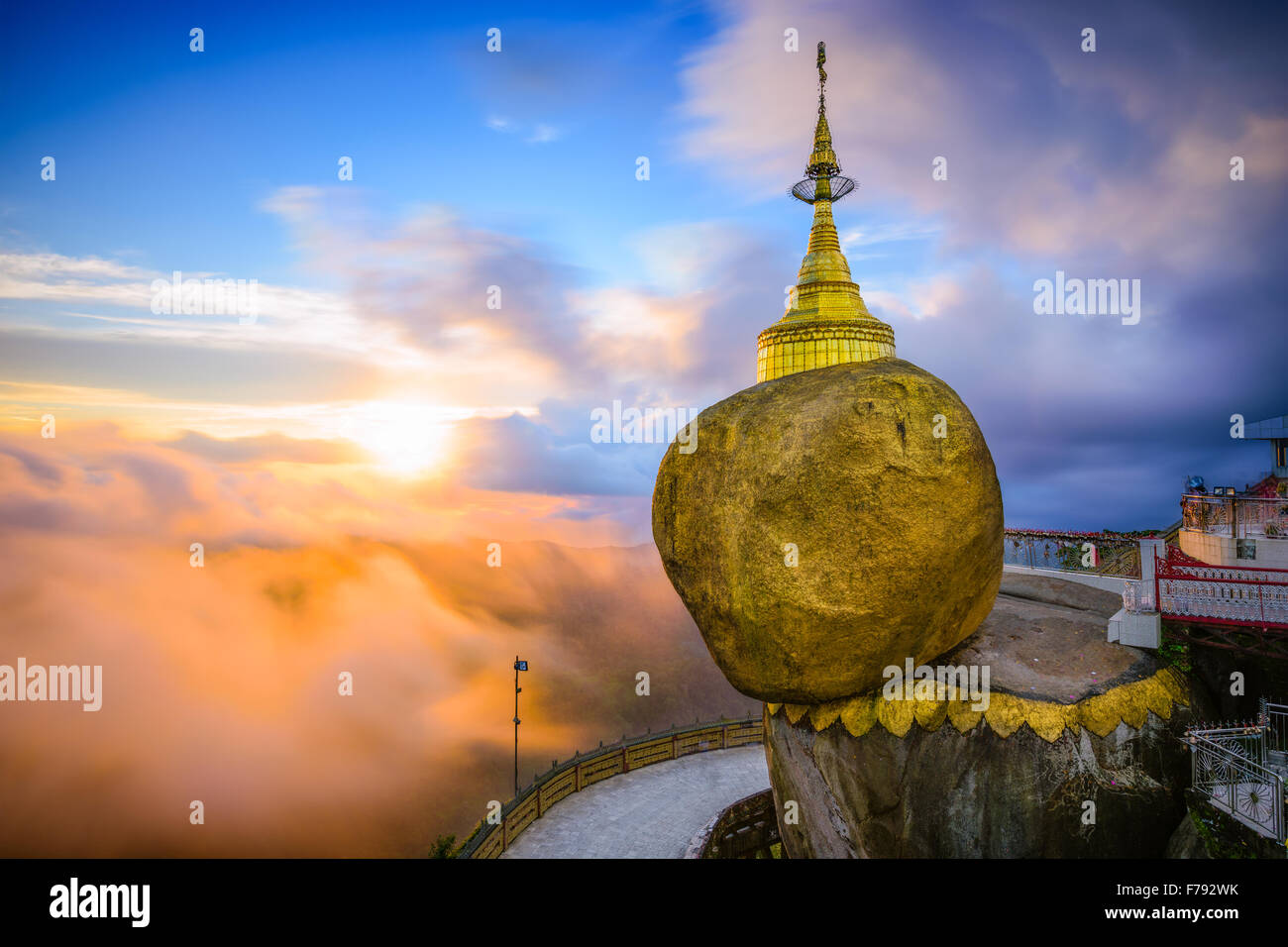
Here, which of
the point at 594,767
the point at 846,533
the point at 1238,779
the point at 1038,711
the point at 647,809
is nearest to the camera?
the point at 1238,779

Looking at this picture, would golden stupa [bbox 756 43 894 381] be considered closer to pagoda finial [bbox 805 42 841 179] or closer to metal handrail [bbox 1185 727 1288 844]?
Answer: pagoda finial [bbox 805 42 841 179]

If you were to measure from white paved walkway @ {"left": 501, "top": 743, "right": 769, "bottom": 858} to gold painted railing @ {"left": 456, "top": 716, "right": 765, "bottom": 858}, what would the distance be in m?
0.28

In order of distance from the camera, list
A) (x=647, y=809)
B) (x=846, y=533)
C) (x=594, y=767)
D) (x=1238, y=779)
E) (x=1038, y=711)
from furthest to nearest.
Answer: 1. (x=594, y=767)
2. (x=647, y=809)
3. (x=1038, y=711)
4. (x=846, y=533)
5. (x=1238, y=779)

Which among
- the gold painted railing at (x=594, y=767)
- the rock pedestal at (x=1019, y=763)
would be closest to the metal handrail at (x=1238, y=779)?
the rock pedestal at (x=1019, y=763)

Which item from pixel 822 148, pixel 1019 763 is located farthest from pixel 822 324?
pixel 1019 763

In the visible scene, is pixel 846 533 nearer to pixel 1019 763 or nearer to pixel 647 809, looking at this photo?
pixel 1019 763

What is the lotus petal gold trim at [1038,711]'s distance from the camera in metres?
12.2

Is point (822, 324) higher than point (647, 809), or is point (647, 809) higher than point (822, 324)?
point (822, 324)

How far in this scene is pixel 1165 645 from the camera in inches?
526

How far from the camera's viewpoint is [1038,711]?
12.3m

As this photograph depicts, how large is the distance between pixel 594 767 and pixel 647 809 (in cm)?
281

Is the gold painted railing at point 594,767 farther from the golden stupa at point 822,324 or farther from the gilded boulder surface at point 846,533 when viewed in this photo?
the golden stupa at point 822,324

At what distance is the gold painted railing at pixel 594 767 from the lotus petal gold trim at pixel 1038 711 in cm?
706

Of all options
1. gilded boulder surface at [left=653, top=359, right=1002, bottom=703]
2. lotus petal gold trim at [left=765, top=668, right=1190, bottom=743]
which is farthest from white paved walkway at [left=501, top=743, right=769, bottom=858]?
lotus petal gold trim at [left=765, top=668, right=1190, bottom=743]
